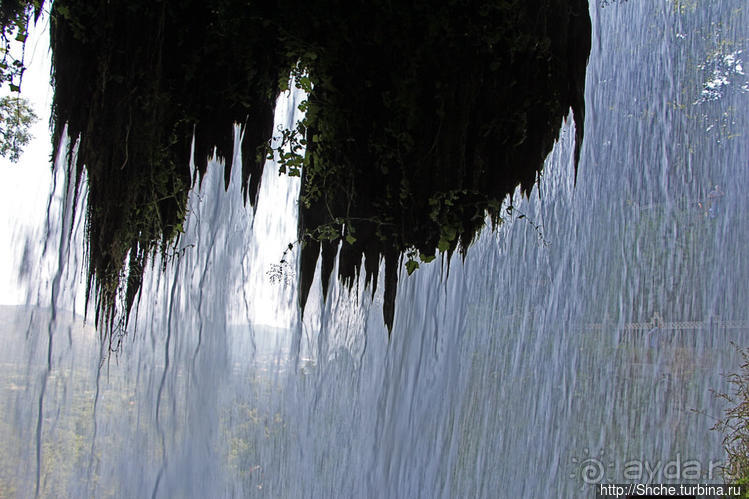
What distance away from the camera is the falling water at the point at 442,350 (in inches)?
187

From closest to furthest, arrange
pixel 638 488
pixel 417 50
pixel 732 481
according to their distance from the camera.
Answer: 1. pixel 417 50
2. pixel 732 481
3. pixel 638 488

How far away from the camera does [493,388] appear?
5.16 m

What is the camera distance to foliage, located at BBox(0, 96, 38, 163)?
502cm

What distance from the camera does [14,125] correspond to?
5152 millimetres

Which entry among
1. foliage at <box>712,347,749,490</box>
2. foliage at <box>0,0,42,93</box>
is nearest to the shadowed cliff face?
foliage at <box>0,0,42,93</box>

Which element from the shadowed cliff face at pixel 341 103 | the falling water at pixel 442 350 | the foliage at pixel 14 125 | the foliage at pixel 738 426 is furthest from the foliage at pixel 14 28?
the foliage at pixel 738 426

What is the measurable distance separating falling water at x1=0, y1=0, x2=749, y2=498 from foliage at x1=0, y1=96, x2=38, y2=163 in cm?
57

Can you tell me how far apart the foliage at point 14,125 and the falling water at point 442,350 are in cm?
57

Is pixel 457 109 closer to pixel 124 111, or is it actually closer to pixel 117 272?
pixel 124 111

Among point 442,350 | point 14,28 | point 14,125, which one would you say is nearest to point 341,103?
point 14,28

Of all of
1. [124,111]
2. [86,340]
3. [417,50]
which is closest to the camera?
[417,50]

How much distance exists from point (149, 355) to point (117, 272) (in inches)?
103

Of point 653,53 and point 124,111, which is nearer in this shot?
point 124,111

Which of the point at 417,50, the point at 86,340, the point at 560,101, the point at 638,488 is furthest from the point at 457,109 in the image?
the point at 86,340
